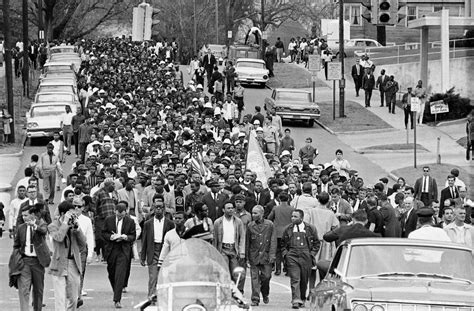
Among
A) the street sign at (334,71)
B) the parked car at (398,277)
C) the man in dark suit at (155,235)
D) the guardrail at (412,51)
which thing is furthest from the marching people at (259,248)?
the guardrail at (412,51)

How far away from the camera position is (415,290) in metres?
13.0

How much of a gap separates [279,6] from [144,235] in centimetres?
8115

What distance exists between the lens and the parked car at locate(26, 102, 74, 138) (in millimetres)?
41125

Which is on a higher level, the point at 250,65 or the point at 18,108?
the point at 250,65

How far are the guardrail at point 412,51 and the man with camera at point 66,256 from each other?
38444 millimetres

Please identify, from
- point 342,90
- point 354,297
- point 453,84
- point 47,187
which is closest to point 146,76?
point 342,90

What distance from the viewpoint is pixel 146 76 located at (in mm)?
53062

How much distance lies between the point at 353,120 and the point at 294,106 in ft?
9.94

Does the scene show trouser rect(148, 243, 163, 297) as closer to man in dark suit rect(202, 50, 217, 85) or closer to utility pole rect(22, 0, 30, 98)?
utility pole rect(22, 0, 30, 98)

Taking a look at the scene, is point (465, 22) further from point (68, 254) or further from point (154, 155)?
point (68, 254)

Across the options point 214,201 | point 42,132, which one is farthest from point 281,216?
point 42,132

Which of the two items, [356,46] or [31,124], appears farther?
[356,46]

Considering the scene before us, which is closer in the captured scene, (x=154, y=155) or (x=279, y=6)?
(x=154, y=155)

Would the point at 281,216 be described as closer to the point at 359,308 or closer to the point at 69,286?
the point at 69,286
